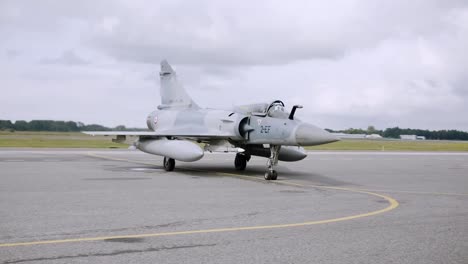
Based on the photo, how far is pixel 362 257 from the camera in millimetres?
6328

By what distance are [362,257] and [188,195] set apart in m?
6.86

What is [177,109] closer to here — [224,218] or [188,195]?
[188,195]

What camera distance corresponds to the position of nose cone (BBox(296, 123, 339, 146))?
1587 cm

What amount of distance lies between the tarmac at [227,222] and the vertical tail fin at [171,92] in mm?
10175

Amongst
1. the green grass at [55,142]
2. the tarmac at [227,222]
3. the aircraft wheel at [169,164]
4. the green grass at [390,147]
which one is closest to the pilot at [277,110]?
the tarmac at [227,222]

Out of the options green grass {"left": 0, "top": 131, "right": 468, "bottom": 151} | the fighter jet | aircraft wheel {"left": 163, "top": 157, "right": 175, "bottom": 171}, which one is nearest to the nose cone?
the fighter jet

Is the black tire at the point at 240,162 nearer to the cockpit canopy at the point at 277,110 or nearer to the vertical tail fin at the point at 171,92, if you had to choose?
the cockpit canopy at the point at 277,110

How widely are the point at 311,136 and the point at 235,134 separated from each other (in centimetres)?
417

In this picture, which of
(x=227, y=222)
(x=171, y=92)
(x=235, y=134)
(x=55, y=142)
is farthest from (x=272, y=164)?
(x=55, y=142)

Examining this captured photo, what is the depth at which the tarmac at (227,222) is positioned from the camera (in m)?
6.39

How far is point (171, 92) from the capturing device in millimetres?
26469

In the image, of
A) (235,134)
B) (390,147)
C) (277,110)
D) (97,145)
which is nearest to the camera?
(277,110)

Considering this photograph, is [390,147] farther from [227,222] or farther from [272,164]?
[227,222]

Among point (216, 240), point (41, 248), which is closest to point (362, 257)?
point (216, 240)
